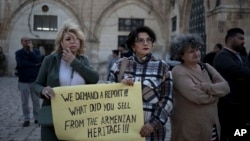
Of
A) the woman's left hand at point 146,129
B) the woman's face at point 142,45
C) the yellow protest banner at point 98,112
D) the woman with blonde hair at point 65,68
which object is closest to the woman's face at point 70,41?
the woman with blonde hair at point 65,68

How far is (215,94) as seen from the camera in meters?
3.81

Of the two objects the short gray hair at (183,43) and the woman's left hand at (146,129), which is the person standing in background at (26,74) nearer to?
the short gray hair at (183,43)

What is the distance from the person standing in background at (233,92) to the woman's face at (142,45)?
166 cm

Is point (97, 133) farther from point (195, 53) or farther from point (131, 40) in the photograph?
point (195, 53)

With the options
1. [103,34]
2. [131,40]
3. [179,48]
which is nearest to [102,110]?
[131,40]

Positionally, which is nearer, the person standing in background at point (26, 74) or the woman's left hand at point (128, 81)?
the woman's left hand at point (128, 81)

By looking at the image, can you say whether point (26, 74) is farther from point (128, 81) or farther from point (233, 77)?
point (128, 81)

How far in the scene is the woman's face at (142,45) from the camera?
354cm

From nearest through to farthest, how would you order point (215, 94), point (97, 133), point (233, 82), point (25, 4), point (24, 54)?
1. point (97, 133)
2. point (215, 94)
3. point (233, 82)
4. point (24, 54)
5. point (25, 4)

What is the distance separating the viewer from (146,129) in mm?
3406

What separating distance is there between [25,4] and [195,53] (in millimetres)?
21784

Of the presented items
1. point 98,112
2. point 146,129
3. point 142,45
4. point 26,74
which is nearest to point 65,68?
point 98,112

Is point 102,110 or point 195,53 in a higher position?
point 195,53

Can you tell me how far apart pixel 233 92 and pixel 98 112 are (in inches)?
84.2
